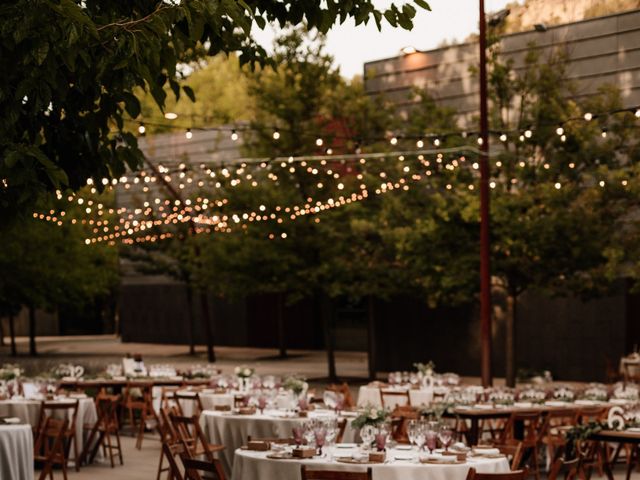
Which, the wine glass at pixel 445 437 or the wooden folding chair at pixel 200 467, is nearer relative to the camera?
the wooden folding chair at pixel 200 467

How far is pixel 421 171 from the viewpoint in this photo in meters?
26.5

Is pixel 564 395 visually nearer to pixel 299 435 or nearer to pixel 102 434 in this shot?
pixel 102 434

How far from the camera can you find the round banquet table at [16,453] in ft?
41.1

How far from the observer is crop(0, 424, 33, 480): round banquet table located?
12523 mm

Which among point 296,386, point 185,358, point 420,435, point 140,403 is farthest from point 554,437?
point 185,358

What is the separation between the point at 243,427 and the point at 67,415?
2902mm

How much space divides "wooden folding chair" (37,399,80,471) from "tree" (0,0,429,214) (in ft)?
23.7

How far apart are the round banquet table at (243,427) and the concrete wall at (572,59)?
42.5 ft

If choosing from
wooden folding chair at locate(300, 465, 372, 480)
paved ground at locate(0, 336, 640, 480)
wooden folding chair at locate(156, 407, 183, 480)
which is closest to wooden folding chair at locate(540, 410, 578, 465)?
wooden folding chair at locate(156, 407, 183, 480)

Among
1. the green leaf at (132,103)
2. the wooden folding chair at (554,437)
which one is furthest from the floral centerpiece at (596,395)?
the green leaf at (132,103)

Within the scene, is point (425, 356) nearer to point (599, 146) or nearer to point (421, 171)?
point (421, 171)

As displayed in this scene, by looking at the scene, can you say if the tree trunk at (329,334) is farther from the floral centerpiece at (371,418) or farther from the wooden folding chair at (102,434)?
the floral centerpiece at (371,418)

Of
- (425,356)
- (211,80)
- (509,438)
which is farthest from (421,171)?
(211,80)

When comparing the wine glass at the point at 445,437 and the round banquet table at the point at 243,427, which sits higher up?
the wine glass at the point at 445,437
